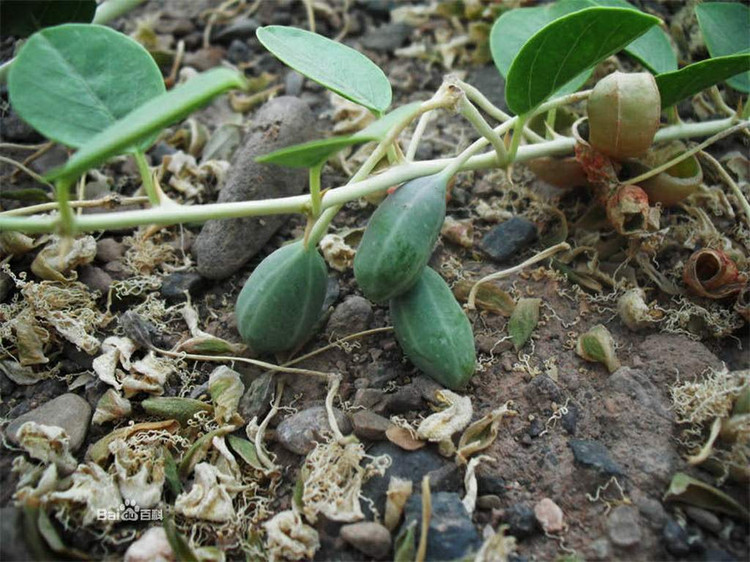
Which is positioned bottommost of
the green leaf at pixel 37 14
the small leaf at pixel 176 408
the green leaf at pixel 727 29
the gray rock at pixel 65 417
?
the gray rock at pixel 65 417

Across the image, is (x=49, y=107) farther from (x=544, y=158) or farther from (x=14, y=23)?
(x=544, y=158)

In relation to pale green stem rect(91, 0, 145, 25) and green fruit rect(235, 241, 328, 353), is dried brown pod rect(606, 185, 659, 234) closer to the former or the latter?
green fruit rect(235, 241, 328, 353)

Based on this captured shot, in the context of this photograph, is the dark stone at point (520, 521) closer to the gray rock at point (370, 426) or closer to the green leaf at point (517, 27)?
the gray rock at point (370, 426)

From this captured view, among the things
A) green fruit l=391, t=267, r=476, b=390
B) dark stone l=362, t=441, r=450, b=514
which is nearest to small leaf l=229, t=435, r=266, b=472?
dark stone l=362, t=441, r=450, b=514

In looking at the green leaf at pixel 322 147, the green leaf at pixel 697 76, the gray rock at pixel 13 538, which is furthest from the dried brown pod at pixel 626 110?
the gray rock at pixel 13 538

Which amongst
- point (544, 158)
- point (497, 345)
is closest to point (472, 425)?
point (497, 345)
